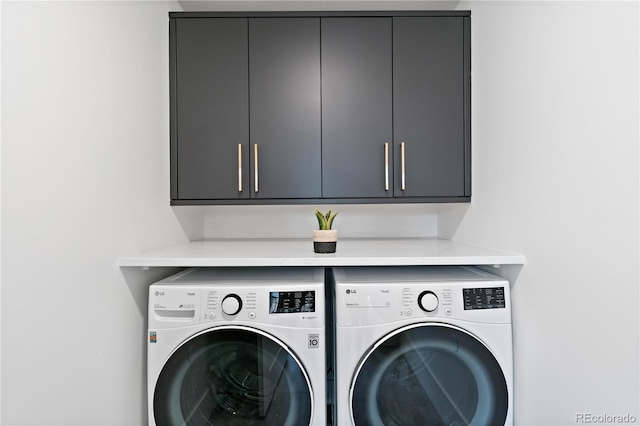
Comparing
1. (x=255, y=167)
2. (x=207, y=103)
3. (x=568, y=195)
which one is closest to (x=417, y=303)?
(x=568, y=195)

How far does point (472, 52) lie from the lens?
5.48 ft

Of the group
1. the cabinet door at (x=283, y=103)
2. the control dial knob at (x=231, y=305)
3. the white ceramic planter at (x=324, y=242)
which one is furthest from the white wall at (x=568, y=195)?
the control dial knob at (x=231, y=305)

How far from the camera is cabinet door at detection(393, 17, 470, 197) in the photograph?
169cm

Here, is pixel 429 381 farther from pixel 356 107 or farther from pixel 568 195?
pixel 356 107

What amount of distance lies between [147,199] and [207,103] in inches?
22.1

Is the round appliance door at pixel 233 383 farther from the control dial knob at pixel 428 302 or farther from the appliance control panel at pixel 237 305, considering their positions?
the control dial knob at pixel 428 302

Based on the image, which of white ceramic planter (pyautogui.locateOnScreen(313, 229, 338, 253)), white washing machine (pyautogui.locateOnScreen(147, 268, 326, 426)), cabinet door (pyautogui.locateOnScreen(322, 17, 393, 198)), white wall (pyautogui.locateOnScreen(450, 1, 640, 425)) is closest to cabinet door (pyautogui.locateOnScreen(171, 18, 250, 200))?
cabinet door (pyautogui.locateOnScreen(322, 17, 393, 198))

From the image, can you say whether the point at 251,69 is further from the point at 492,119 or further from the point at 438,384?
the point at 438,384

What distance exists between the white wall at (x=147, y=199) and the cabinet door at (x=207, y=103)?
18 centimetres

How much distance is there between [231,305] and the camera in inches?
47.9

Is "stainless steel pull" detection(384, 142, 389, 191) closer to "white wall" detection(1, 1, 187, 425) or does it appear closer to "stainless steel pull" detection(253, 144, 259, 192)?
"stainless steel pull" detection(253, 144, 259, 192)

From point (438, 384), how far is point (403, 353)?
176mm

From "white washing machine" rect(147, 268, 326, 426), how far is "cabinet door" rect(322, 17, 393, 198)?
2.21 feet

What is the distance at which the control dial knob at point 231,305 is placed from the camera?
1.21 meters
